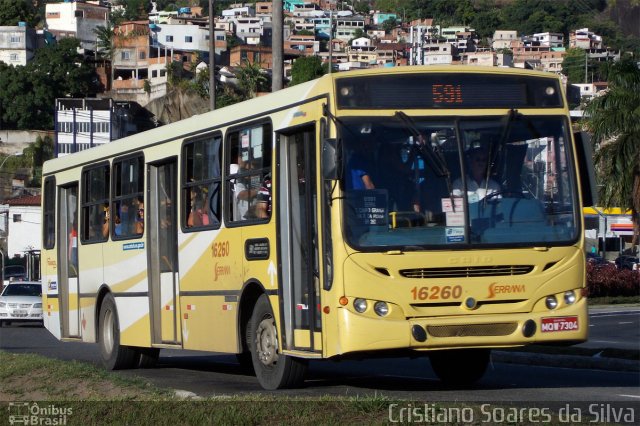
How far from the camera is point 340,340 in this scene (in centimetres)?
1180

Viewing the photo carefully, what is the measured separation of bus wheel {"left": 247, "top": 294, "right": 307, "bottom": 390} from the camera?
13.2 metres

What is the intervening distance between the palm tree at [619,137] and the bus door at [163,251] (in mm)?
28704

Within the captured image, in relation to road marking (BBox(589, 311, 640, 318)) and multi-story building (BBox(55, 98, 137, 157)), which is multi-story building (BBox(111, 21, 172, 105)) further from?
road marking (BBox(589, 311, 640, 318))

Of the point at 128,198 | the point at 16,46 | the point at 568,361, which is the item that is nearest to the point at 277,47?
the point at 128,198

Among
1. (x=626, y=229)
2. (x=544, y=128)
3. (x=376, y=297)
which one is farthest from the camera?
(x=626, y=229)

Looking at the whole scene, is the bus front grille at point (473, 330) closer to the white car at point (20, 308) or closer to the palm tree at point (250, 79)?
the white car at point (20, 308)

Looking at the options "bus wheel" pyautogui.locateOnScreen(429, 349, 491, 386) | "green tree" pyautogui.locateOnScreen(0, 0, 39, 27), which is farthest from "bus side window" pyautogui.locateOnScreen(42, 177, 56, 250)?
"green tree" pyautogui.locateOnScreen(0, 0, 39, 27)

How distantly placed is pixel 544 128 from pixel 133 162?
6.87 meters

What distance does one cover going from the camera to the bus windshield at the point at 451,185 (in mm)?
11906

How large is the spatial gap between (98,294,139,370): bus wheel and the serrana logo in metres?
7.50

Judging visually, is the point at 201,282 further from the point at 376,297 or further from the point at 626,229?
the point at 626,229

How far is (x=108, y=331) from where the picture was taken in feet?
60.6

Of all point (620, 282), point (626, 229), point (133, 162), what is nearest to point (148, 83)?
point (626, 229)

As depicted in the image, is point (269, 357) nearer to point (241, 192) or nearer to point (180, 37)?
point (241, 192)
